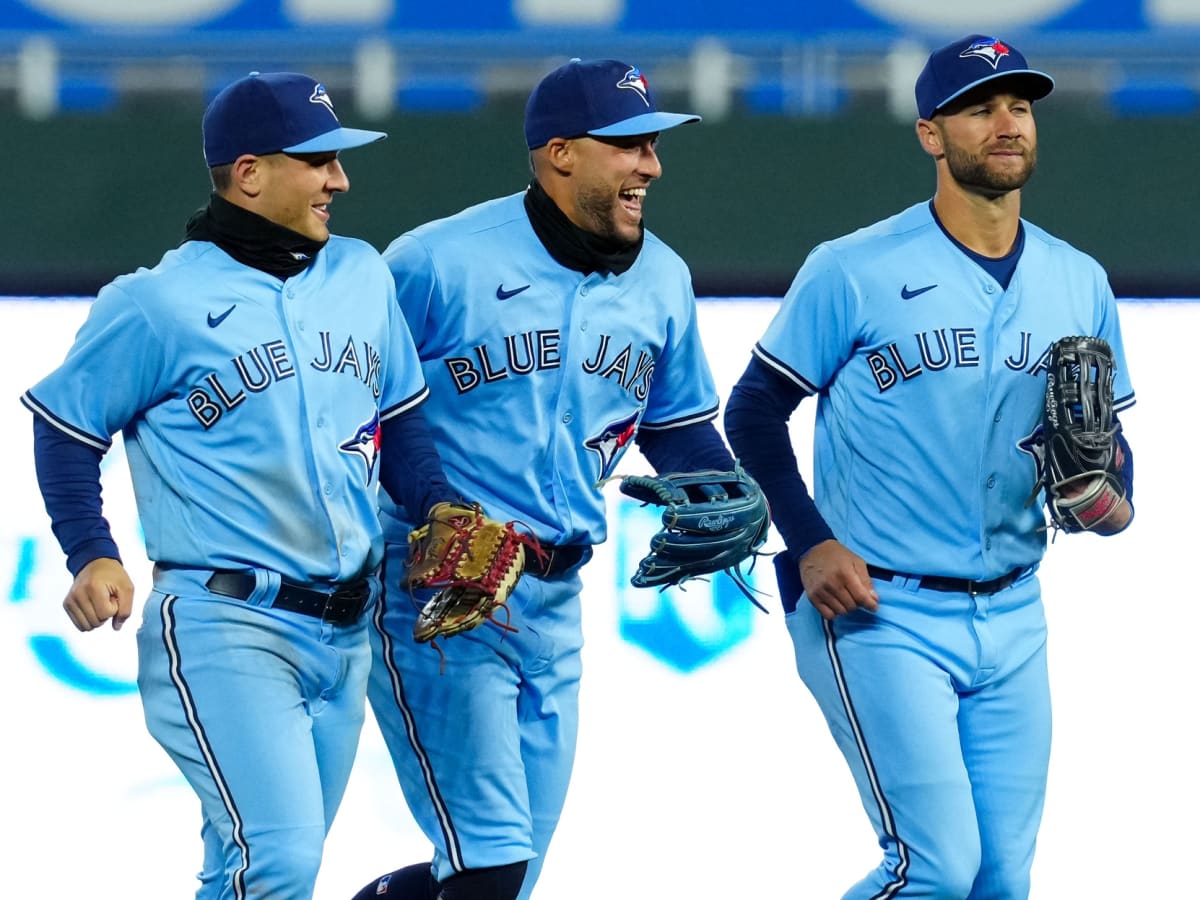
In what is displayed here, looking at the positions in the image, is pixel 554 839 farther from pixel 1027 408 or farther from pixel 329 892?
pixel 1027 408

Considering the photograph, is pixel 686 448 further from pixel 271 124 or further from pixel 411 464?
pixel 271 124

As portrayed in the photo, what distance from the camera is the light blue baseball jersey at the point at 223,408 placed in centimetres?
357

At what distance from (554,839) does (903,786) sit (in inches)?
64.6

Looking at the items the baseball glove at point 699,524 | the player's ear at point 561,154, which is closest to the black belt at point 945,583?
the baseball glove at point 699,524

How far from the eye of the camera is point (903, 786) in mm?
3863

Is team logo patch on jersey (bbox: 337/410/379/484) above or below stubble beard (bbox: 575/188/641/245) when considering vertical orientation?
below

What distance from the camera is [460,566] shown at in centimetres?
365

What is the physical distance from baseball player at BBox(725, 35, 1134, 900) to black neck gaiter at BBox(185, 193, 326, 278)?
101 centimetres

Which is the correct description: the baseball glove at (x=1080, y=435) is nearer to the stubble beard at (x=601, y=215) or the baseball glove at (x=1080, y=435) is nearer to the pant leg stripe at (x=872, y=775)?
the pant leg stripe at (x=872, y=775)

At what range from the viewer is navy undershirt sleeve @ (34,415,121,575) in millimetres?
3539

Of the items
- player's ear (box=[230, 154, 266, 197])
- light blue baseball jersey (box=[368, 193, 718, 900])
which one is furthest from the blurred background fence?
player's ear (box=[230, 154, 266, 197])

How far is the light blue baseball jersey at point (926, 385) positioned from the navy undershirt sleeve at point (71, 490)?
1.40m

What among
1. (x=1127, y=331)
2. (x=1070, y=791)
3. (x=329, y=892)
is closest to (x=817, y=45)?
(x=1127, y=331)

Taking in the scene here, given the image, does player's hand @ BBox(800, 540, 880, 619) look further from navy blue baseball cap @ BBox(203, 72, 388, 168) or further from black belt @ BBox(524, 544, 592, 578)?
navy blue baseball cap @ BBox(203, 72, 388, 168)
